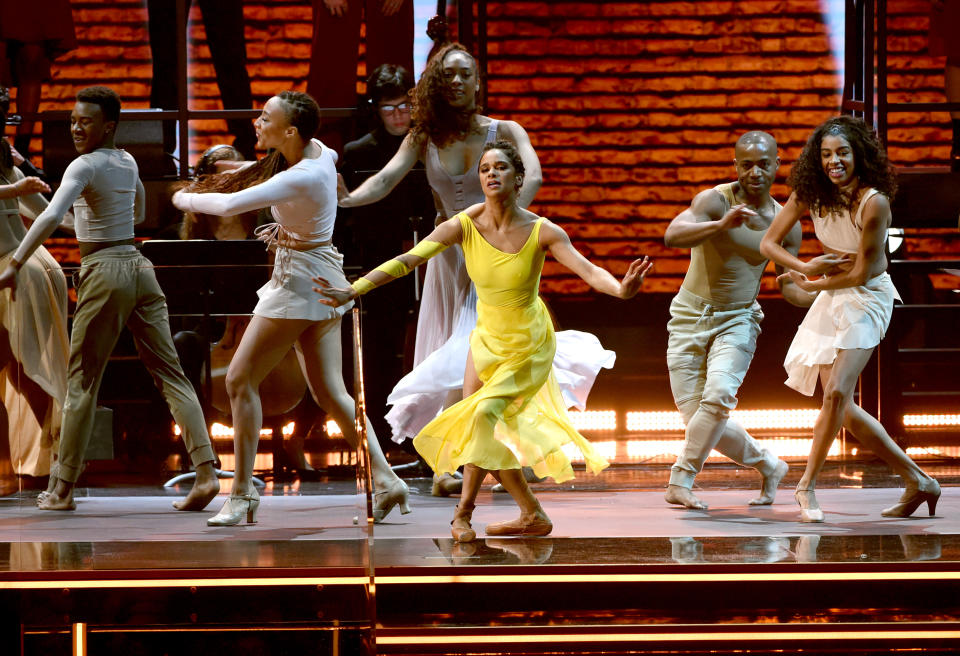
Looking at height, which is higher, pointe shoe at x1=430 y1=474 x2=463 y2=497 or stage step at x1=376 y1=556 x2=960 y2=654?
stage step at x1=376 y1=556 x2=960 y2=654

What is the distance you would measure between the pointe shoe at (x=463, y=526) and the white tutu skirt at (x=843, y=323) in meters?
1.44

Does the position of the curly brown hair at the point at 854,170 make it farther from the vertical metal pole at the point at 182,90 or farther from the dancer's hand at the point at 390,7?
the vertical metal pole at the point at 182,90

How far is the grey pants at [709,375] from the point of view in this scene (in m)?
4.97

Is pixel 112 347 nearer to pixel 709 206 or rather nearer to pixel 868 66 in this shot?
pixel 709 206

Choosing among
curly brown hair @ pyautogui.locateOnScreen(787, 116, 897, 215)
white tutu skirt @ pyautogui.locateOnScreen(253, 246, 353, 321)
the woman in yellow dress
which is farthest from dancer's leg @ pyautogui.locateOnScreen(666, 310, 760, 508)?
white tutu skirt @ pyautogui.locateOnScreen(253, 246, 353, 321)

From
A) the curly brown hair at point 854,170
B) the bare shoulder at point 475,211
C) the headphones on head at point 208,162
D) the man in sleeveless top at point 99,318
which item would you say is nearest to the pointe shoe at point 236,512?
the man in sleeveless top at point 99,318

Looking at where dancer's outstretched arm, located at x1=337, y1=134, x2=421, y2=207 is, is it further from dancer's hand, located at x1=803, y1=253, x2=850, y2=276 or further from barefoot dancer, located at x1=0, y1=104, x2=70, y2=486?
dancer's hand, located at x1=803, y1=253, x2=850, y2=276

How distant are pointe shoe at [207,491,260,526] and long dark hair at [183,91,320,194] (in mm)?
1135

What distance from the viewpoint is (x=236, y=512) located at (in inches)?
175

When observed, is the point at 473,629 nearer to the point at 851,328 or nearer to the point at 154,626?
the point at 154,626

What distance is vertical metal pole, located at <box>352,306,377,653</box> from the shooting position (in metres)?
3.75

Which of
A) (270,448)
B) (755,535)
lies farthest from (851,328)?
(270,448)

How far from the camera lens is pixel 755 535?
4.29 metres

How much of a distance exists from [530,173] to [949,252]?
16.3 ft
